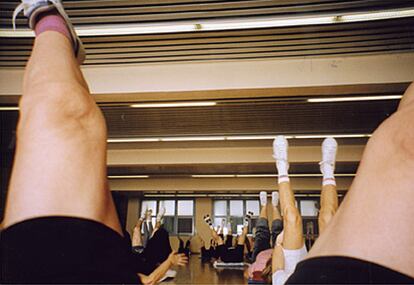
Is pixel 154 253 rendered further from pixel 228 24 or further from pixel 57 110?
pixel 57 110

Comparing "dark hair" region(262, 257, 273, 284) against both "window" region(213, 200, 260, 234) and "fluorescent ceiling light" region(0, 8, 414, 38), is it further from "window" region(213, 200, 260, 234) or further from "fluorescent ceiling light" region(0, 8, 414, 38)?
"window" region(213, 200, 260, 234)

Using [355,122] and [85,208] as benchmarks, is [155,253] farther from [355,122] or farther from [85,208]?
[355,122]

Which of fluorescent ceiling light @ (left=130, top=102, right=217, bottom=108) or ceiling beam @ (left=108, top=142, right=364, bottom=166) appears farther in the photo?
ceiling beam @ (left=108, top=142, right=364, bottom=166)

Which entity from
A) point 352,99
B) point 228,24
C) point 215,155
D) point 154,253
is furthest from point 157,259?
point 215,155

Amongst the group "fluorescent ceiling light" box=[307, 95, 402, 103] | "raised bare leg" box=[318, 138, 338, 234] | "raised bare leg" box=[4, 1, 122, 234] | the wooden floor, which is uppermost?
"fluorescent ceiling light" box=[307, 95, 402, 103]

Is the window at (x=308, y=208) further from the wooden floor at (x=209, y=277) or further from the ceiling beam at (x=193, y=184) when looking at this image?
the wooden floor at (x=209, y=277)

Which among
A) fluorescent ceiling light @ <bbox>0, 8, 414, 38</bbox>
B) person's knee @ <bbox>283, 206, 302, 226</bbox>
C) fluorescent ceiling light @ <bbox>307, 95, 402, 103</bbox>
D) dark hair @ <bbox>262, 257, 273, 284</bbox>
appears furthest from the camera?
fluorescent ceiling light @ <bbox>307, 95, 402, 103</bbox>

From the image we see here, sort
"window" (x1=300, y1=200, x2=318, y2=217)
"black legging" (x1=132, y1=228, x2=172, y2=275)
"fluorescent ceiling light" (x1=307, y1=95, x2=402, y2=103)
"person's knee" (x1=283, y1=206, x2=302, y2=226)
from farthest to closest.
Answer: "window" (x1=300, y1=200, x2=318, y2=217) < "fluorescent ceiling light" (x1=307, y1=95, x2=402, y2=103) < "black legging" (x1=132, y1=228, x2=172, y2=275) < "person's knee" (x1=283, y1=206, x2=302, y2=226)

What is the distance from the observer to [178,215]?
53.9 ft

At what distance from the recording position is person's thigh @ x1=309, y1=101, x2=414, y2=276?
0.65m

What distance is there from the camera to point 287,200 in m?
2.53

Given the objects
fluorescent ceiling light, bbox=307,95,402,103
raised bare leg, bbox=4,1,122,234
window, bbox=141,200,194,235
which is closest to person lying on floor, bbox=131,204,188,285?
raised bare leg, bbox=4,1,122,234

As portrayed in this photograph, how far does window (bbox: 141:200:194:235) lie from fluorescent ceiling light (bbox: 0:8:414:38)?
13.1 meters

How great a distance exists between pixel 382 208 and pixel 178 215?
637 inches
